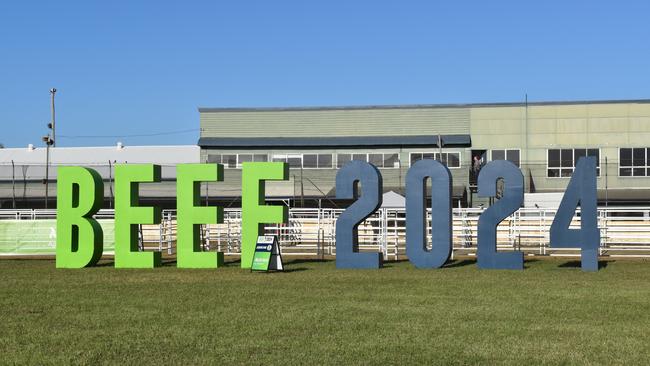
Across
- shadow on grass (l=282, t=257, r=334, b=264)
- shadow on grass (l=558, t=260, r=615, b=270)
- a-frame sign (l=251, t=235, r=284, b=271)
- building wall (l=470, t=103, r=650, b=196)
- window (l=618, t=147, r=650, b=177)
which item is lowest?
shadow on grass (l=558, t=260, r=615, b=270)

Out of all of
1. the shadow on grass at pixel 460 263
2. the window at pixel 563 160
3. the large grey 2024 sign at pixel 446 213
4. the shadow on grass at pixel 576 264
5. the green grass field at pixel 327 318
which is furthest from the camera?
the window at pixel 563 160

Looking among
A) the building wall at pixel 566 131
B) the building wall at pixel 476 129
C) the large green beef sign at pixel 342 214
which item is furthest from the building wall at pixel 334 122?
the large green beef sign at pixel 342 214

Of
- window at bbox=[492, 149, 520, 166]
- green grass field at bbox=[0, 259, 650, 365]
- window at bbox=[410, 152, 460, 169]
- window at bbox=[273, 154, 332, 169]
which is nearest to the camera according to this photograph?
green grass field at bbox=[0, 259, 650, 365]

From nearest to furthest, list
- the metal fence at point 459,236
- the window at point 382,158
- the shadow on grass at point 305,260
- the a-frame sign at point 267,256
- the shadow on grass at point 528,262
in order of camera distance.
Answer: the a-frame sign at point 267,256
the shadow on grass at point 528,262
the shadow on grass at point 305,260
the metal fence at point 459,236
the window at point 382,158

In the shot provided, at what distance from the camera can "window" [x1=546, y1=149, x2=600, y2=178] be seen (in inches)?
2208

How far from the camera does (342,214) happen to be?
25719 mm

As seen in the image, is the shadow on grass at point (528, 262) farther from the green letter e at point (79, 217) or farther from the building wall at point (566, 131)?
the building wall at point (566, 131)

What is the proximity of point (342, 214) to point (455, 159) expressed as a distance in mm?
33079

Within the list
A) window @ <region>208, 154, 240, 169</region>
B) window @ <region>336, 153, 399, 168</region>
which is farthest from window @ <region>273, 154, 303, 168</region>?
window @ <region>336, 153, 399, 168</region>

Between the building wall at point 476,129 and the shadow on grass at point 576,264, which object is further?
the building wall at point 476,129

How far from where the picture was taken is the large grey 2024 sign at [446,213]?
80.2 ft

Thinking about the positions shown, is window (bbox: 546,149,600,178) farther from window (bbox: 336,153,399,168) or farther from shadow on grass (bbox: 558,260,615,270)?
shadow on grass (bbox: 558,260,615,270)

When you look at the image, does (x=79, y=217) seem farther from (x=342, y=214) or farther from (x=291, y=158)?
(x=291, y=158)

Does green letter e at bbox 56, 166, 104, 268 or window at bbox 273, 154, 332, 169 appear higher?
window at bbox 273, 154, 332, 169
